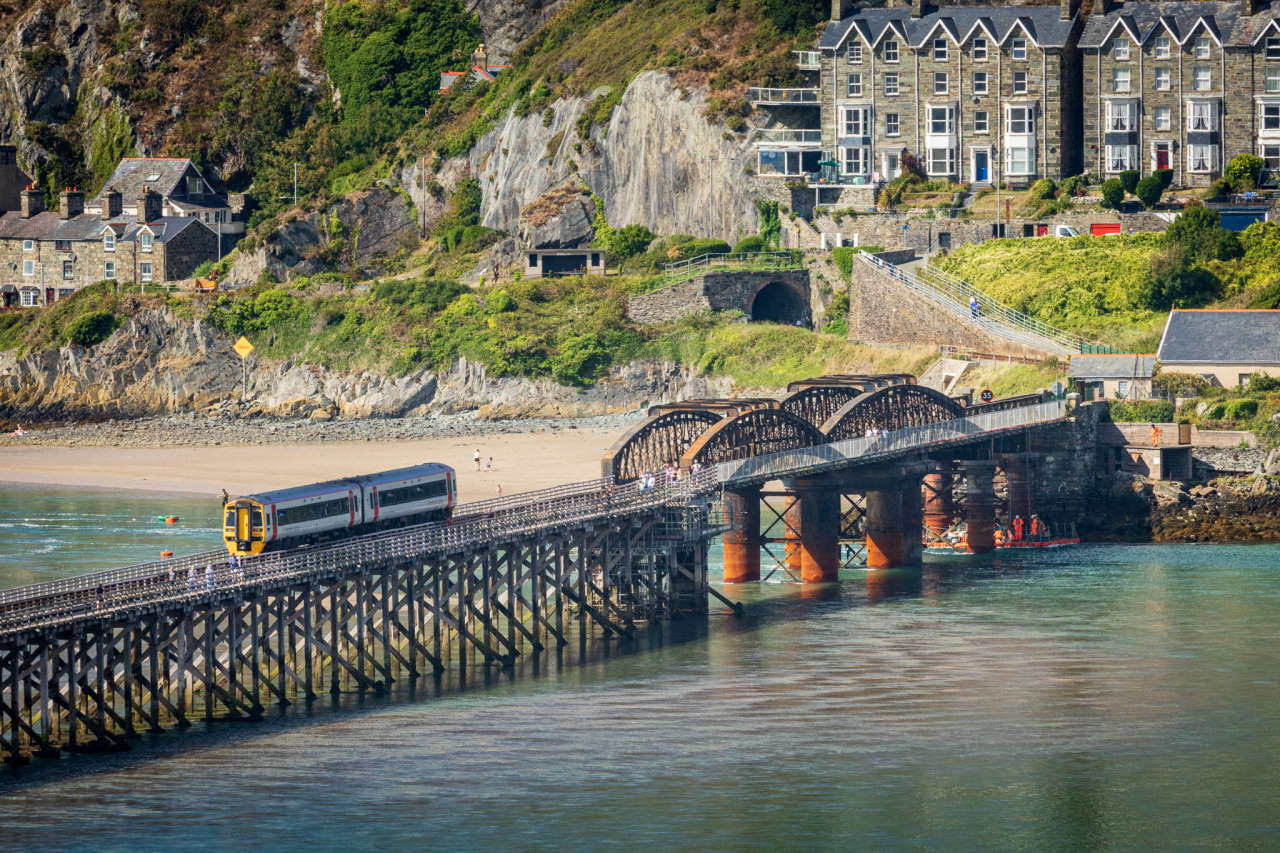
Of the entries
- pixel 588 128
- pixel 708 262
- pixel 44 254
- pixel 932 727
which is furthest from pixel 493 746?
pixel 44 254

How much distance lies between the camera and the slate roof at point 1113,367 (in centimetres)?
10438

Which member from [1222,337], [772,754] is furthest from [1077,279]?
[772,754]

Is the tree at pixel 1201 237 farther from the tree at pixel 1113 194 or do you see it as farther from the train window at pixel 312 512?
the train window at pixel 312 512

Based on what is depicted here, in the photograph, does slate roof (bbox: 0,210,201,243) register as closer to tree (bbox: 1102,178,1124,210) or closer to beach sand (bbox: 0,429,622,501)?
beach sand (bbox: 0,429,622,501)

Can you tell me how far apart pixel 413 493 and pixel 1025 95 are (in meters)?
61.8

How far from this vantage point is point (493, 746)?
6400 cm

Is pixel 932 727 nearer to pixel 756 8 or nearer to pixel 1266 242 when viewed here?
pixel 1266 242

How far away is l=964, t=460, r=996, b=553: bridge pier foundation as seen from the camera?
9656 centimetres

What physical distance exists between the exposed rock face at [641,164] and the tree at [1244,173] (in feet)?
79.4

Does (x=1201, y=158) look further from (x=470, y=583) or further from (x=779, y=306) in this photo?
(x=470, y=583)

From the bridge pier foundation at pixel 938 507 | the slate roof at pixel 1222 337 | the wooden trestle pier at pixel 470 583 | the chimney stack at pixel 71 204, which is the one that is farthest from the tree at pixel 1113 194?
the chimney stack at pixel 71 204

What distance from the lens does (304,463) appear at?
382 ft

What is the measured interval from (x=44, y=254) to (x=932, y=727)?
99.7 metres

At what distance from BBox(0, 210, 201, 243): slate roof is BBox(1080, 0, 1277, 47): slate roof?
5411 cm
